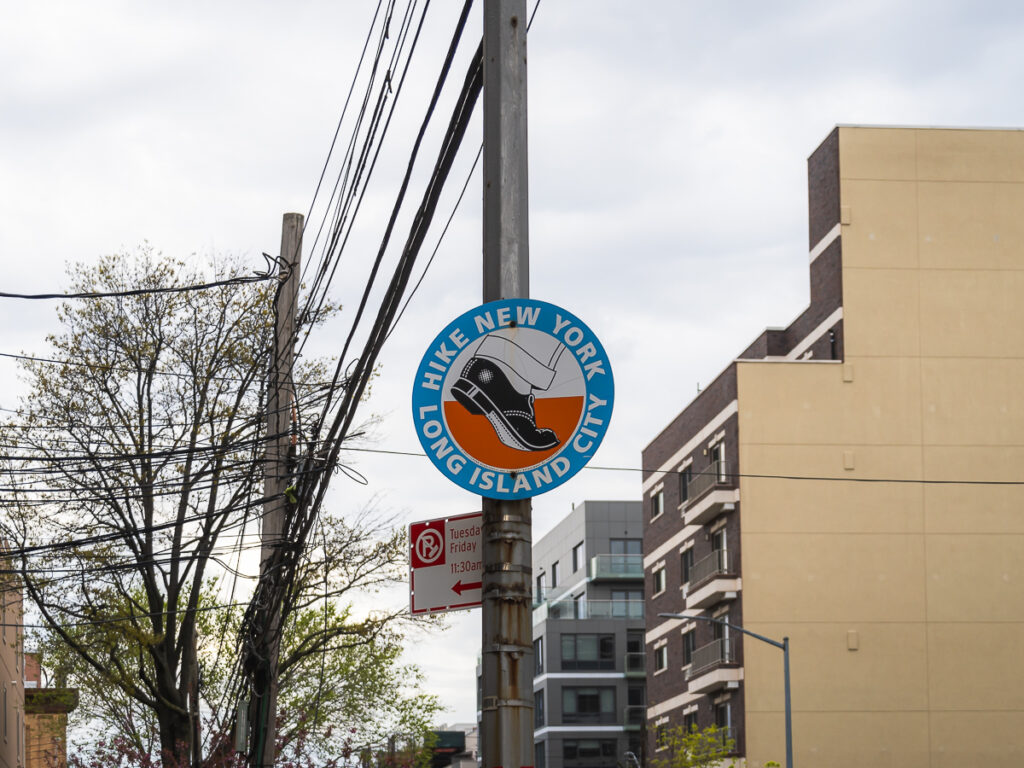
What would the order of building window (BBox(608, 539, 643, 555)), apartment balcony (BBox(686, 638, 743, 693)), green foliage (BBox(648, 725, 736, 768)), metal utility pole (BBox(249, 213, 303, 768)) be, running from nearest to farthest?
metal utility pole (BBox(249, 213, 303, 768)) < green foliage (BBox(648, 725, 736, 768)) < apartment balcony (BBox(686, 638, 743, 693)) < building window (BBox(608, 539, 643, 555))

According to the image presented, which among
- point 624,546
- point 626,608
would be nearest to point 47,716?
point 626,608

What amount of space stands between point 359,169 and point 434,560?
252 inches

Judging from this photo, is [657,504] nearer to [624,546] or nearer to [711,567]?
[711,567]

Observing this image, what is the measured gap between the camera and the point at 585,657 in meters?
85.7

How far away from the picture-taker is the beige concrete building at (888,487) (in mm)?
49281

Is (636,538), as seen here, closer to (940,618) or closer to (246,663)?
(940,618)

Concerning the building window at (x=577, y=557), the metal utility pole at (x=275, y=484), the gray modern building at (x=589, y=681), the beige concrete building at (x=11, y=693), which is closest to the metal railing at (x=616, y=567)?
the gray modern building at (x=589, y=681)

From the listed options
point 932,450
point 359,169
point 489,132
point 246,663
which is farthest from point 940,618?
point 489,132

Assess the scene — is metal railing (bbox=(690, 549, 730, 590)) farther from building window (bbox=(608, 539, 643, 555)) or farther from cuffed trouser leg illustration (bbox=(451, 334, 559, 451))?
cuffed trouser leg illustration (bbox=(451, 334, 559, 451))

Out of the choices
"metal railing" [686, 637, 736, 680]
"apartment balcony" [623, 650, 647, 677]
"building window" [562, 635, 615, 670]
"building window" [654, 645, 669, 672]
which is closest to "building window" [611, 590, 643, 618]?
"building window" [562, 635, 615, 670]

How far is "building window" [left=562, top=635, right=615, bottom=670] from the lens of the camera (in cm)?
8550

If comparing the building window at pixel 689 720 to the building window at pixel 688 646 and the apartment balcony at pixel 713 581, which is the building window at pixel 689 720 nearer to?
the building window at pixel 688 646

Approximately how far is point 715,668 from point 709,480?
7.01 metres

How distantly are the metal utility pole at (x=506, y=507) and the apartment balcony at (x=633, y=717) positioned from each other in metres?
80.9
